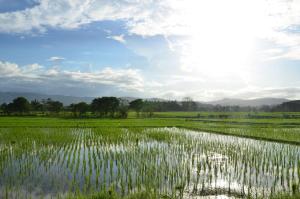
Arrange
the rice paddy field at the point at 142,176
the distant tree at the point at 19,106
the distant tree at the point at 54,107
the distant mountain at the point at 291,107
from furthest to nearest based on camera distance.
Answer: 1. the distant mountain at the point at 291,107
2. the distant tree at the point at 54,107
3. the distant tree at the point at 19,106
4. the rice paddy field at the point at 142,176

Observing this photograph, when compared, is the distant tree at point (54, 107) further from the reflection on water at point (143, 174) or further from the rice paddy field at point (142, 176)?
the reflection on water at point (143, 174)

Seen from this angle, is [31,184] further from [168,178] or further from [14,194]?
[168,178]

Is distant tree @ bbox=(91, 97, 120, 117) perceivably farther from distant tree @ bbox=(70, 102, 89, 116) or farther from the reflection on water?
the reflection on water

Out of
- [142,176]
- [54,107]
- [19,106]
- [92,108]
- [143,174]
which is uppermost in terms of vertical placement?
[19,106]

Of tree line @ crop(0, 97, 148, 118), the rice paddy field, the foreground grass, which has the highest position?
tree line @ crop(0, 97, 148, 118)

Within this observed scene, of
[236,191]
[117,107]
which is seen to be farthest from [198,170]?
[117,107]

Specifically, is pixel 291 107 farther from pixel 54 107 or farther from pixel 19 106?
pixel 19 106

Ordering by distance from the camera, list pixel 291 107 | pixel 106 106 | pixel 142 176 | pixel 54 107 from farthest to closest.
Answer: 1. pixel 291 107
2. pixel 54 107
3. pixel 106 106
4. pixel 142 176

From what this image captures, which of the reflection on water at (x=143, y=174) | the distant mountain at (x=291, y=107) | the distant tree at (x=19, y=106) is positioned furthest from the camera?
the distant mountain at (x=291, y=107)

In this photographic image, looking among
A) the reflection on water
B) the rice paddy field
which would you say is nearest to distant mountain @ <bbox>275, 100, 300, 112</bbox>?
the rice paddy field

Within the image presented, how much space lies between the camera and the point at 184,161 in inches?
426

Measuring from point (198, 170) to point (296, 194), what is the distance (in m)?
3.05

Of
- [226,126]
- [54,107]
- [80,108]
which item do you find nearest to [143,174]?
[226,126]

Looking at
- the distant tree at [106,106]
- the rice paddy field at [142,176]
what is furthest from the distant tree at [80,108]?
the rice paddy field at [142,176]
